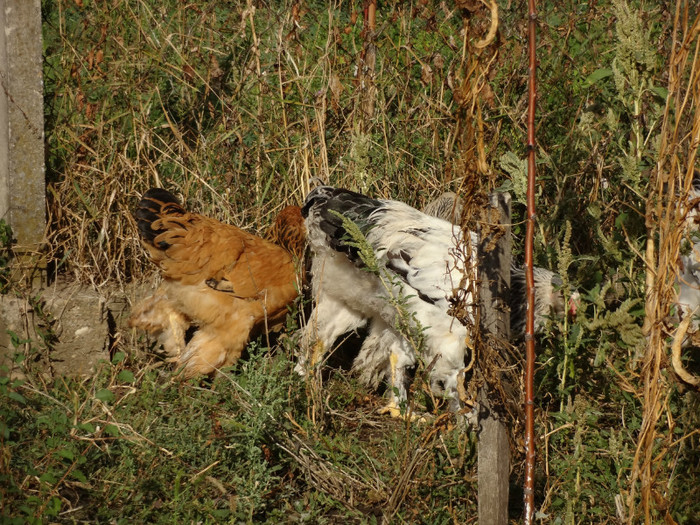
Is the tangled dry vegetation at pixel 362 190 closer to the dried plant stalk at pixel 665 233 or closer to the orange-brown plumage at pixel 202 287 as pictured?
the dried plant stalk at pixel 665 233

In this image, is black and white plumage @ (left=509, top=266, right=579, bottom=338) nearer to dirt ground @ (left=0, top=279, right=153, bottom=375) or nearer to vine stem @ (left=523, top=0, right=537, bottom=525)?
vine stem @ (left=523, top=0, right=537, bottom=525)

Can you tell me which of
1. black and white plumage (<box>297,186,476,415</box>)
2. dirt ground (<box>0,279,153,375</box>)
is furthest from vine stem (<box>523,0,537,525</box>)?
dirt ground (<box>0,279,153,375</box>)

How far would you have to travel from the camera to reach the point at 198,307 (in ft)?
14.0

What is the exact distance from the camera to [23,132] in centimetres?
380

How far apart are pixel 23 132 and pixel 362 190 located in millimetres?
1916

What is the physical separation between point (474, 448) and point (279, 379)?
1120 mm

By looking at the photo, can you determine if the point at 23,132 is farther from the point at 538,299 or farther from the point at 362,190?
the point at 538,299

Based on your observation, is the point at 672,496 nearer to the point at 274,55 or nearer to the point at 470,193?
the point at 470,193

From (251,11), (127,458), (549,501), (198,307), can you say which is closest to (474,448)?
(549,501)

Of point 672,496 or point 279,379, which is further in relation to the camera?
point 279,379

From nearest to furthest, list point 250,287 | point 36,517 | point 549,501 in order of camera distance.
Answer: point 36,517 → point 549,501 → point 250,287

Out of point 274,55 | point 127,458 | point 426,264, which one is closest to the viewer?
point 127,458

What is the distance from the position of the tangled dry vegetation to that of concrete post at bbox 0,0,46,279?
0.21 meters

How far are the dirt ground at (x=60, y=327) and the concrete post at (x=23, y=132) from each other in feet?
0.60
